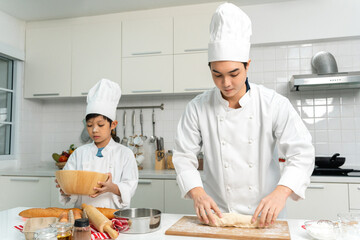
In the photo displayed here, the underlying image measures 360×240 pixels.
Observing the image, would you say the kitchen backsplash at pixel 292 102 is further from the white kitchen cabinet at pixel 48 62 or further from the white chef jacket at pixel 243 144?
the white chef jacket at pixel 243 144

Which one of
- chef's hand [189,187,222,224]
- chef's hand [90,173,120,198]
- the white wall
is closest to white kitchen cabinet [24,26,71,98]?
the white wall

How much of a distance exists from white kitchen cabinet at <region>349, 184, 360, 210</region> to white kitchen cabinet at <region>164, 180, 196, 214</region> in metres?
1.16

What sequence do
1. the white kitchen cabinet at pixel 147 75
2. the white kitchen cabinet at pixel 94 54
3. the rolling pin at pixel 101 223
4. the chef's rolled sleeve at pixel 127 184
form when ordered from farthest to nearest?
the white kitchen cabinet at pixel 94 54 → the white kitchen cabinet at pixel 147 75 → the chef's rolled sleeve at pixel 127 184 → the rolling pin at pixel 101 223

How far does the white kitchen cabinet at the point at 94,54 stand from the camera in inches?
125

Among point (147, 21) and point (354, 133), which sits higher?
point (147, 21)

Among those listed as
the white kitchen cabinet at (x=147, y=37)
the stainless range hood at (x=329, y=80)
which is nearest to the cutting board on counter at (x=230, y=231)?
the stainless range hood at (x=329, y=80)

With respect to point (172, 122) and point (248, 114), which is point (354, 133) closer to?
point (172, 122)

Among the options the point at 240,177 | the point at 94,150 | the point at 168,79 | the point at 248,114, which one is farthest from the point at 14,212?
the point at 168,79

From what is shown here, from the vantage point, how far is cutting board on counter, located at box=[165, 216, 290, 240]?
103 centimetres

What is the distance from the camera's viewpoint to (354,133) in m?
2.88

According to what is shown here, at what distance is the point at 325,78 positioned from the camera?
2.63 meters

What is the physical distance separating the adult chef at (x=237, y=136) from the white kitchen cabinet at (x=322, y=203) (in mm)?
1144

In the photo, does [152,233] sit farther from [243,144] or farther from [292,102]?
[292,102]

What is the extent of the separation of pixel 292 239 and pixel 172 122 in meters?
2.34
